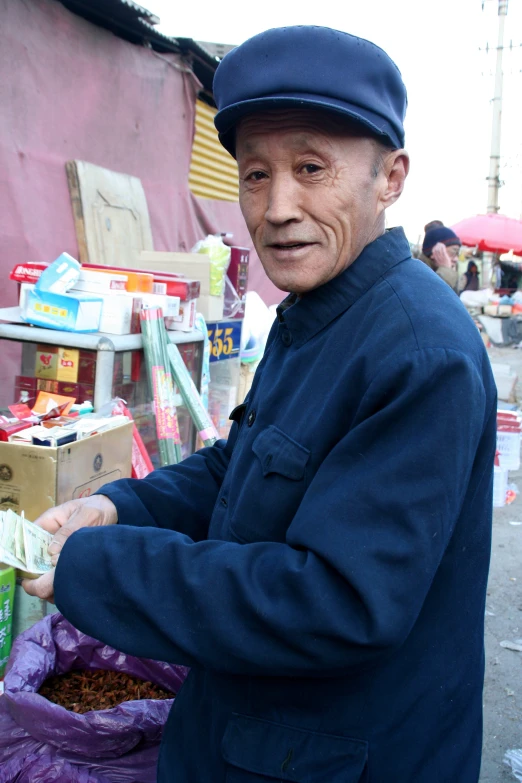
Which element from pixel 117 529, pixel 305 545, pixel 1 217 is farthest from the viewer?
pixel 1 217

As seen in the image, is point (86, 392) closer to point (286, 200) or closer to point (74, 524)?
point (74, 524)

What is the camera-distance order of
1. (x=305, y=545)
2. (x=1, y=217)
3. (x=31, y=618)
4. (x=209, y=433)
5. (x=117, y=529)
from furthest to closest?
(x=1, y=217)
(x=209, y=433)
(x=31, y=618)
(x=117, y=529)
(x=305, y=545)

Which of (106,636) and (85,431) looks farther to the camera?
(85,431)

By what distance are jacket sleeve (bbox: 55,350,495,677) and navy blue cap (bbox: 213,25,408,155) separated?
15.4 inches

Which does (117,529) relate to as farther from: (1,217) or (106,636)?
(1,217)

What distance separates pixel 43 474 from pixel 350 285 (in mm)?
1674

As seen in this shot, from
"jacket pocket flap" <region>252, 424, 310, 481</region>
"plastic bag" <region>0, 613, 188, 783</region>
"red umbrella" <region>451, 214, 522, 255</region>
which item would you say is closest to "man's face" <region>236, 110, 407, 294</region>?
"jacket pocket flap" <region>252, 424, 310, 481</region>

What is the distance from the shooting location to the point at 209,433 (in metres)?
3.76

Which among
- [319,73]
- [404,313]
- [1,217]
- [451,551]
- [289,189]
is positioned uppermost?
[1,217]

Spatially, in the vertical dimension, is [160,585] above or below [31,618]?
above

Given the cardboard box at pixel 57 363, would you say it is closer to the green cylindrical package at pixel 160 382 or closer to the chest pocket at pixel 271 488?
the green cylindrical package at pixel 160 382

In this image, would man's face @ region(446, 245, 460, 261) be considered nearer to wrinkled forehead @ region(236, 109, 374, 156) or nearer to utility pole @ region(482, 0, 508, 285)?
wrinkled forehead @ region(236, 109, 374, 156)

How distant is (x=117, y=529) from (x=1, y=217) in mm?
3650

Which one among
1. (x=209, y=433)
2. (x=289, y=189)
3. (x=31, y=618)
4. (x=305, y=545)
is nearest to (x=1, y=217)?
(x=209, y=433)
